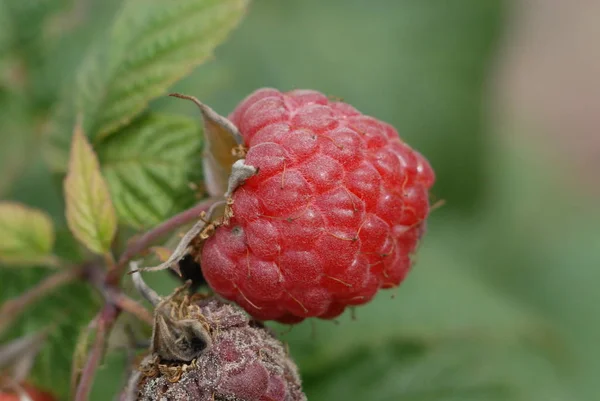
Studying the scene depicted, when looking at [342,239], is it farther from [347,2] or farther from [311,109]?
[347,2]

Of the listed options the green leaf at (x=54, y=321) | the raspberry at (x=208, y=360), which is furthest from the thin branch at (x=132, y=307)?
the green leaf at (x=54, y=321)

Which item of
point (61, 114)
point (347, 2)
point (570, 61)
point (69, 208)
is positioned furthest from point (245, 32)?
point (570, 61)

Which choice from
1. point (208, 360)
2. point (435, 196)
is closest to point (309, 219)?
point (208, 360)

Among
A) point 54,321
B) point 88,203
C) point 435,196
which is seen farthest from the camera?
point 435,196

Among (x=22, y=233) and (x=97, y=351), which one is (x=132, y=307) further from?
(x=22, y=233)

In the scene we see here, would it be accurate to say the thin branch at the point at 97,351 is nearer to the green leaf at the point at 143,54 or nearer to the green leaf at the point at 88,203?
the green leaf at the point at 88,203
